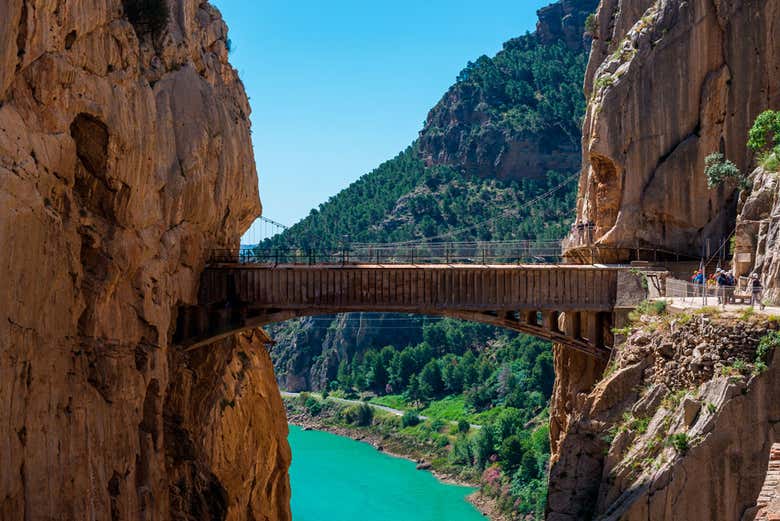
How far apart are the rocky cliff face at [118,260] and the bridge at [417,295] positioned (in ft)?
3.91

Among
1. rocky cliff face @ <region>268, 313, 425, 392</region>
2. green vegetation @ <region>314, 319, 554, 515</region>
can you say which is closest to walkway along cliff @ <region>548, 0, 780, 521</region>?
green vegetation @ <region>314, 319, 554, 515</region>

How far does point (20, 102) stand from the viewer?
Answer: 2095 centimetres

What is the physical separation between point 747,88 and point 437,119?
99.1 metres

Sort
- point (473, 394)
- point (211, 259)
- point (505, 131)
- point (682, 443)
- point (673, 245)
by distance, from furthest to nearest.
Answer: point (505, 131) < point (473, 394) < point (673, 245) < point (211, 259) < point (682, 443)

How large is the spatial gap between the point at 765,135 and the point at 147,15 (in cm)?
1840

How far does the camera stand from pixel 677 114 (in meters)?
32.6

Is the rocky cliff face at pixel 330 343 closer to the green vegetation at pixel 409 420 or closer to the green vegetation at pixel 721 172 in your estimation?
the green vegetation at pixel 409 420

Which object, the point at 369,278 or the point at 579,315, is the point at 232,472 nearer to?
the point at 369,278

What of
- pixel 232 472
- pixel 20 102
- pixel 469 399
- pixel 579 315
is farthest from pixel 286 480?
pixel 469 399

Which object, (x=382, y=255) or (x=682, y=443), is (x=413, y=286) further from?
(x=682, y=443)

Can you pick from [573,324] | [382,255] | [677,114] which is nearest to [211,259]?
[382,255]

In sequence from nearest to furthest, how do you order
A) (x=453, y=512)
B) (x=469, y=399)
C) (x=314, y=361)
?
(x=453, y=512) < (x=469, y=399) < (x=314, y=361)

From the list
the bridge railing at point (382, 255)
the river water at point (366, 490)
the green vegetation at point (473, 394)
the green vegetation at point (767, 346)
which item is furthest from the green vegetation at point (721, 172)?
the river water at point (366, 490)

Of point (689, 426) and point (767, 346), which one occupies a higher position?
point (767, 346)
